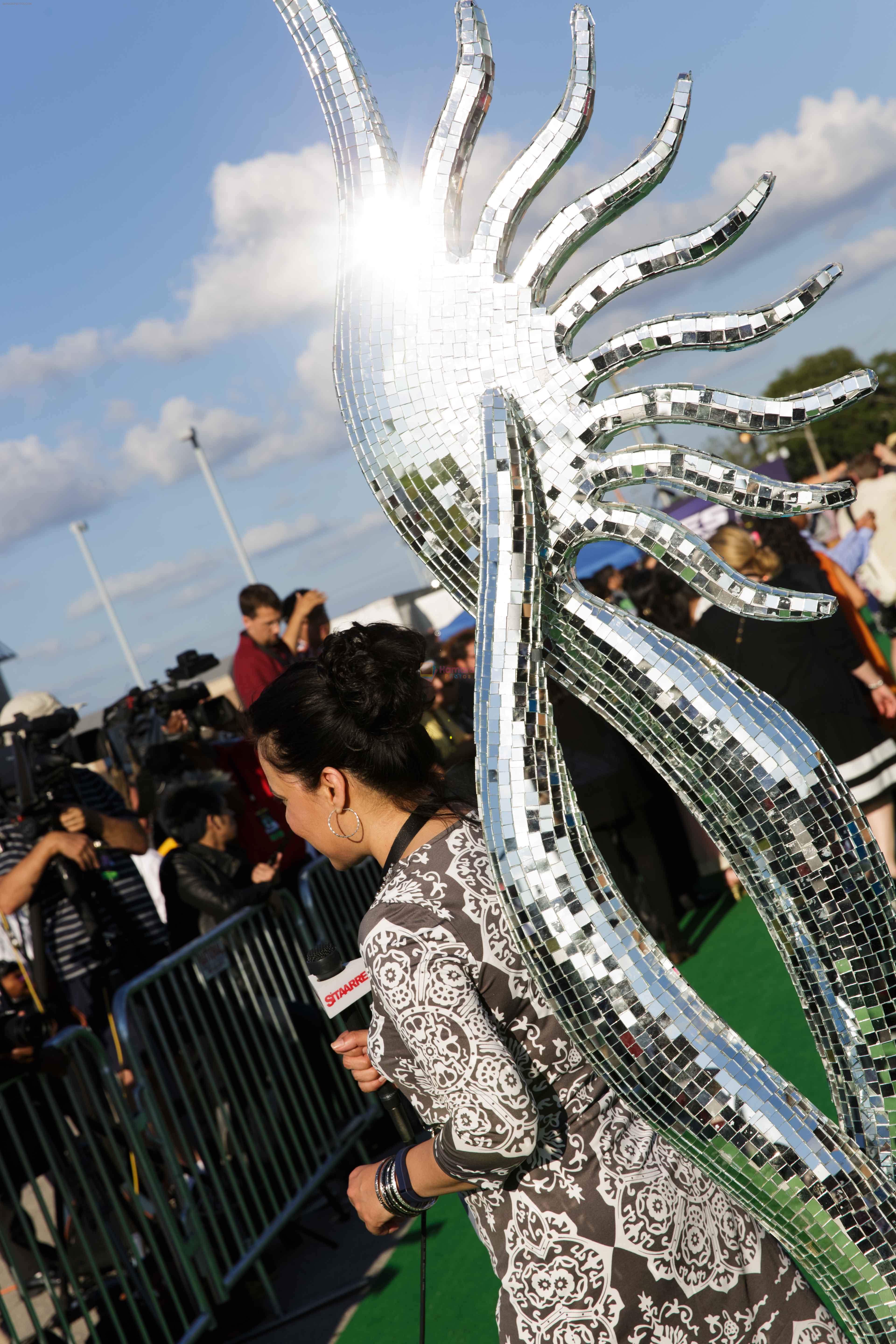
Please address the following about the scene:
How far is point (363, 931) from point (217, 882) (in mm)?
3155

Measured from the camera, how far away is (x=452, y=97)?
1438mm

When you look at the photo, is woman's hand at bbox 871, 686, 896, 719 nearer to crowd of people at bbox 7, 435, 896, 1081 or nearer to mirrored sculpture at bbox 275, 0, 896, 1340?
crowd of people at bbox 7, 435, 896, 1081

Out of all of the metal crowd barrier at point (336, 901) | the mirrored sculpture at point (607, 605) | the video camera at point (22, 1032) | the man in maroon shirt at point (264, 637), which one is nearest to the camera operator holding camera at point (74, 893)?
the video camera at point (22, 1032)

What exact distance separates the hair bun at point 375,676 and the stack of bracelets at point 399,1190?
0.68 m

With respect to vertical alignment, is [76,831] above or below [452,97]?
below

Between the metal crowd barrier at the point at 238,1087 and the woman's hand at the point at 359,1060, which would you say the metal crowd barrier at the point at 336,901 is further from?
the woman's hand at the point at 359,1060

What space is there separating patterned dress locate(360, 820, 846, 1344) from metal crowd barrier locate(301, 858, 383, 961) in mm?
3320

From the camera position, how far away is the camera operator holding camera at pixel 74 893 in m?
4.02

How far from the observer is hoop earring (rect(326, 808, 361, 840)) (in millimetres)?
1711

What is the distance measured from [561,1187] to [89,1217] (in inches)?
132

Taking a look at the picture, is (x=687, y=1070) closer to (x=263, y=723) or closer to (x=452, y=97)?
(x=263, y=723)

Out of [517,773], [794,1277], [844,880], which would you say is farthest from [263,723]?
[794,1277]

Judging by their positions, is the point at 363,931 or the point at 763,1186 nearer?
the point at 763,1186

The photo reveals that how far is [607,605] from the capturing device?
1.45m
